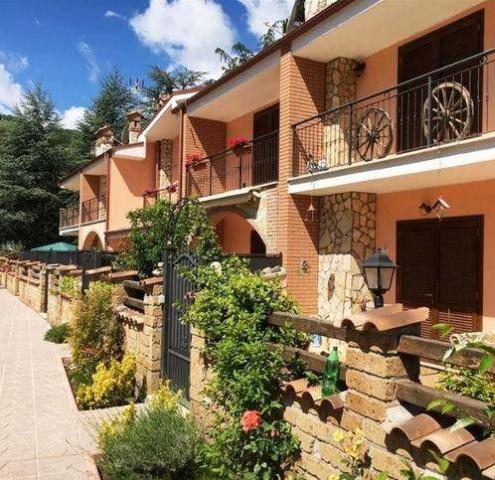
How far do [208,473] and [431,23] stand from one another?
819cm

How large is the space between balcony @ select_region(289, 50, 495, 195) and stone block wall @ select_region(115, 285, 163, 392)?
3.95 meters

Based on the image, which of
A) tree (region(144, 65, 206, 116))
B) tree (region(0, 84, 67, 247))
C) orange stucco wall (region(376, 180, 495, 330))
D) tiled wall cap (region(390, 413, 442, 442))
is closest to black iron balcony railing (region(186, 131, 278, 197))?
orange stucco wall (region(376, 180, 495, 330))

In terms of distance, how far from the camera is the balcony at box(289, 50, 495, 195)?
7.19 m

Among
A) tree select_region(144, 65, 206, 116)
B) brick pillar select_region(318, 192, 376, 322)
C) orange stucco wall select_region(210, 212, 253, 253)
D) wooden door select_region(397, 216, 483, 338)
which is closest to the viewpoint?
wooden door select_region(397, 216, 483, 338)

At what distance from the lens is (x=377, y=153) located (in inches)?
386

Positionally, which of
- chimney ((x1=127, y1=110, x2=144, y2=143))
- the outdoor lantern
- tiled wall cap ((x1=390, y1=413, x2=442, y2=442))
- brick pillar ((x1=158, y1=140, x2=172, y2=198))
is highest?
chimney ((x1=127, y1=110, x2=144, y2=143))

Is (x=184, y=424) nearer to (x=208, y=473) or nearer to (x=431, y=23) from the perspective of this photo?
(x=208, y=473)

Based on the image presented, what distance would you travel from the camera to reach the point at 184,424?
497 centimetres

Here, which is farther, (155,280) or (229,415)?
(155,280)

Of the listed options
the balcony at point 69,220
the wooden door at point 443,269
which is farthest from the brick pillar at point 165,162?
the wooden door at point 443,269

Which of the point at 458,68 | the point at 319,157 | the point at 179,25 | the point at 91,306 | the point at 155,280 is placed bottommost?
the point at 91,306

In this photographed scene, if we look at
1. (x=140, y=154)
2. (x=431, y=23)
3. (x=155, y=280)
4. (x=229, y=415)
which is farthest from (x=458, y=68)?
(x=140, y=154)

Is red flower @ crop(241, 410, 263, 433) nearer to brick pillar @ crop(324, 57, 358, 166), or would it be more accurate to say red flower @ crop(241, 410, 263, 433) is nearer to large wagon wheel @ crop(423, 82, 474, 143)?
large wagon wheel @ crop(423, 82, 474, 143)

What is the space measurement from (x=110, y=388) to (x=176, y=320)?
1384mm
